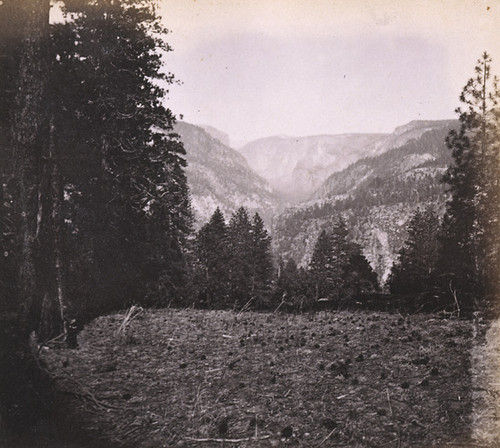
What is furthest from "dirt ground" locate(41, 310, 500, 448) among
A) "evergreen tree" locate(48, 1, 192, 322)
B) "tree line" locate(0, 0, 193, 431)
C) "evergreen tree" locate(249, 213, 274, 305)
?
"evergreen tree" locate(249, 213, 274, 305)

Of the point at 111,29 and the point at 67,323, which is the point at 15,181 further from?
the point at 111,29

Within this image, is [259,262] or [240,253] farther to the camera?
[259,262]

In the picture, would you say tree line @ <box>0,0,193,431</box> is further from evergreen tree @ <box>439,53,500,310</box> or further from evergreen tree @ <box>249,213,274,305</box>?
evergreen tree @ <box>249,213,274,305</box>

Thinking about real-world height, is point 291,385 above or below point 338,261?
above

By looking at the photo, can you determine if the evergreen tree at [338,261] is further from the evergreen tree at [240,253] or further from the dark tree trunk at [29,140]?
the dark tree trunk at [29,140]

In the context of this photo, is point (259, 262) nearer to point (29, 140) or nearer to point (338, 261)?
point (338, 261)

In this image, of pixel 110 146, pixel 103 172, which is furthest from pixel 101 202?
pixel 110 146
